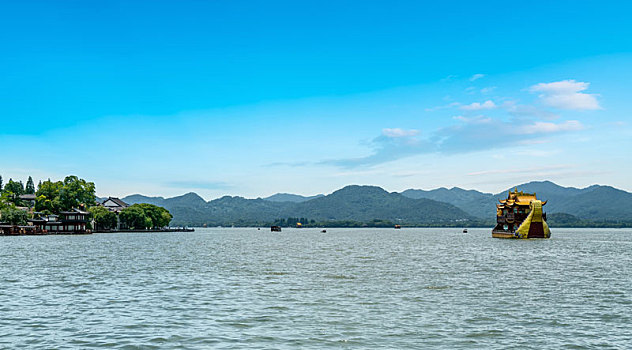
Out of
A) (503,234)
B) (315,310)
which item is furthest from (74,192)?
(315,310)

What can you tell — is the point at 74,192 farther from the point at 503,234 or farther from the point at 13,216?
the point at 503,234

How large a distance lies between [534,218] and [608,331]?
13279 centimetres

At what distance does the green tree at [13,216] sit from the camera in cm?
18075

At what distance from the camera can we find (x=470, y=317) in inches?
1074

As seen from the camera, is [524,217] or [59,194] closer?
[524,217]

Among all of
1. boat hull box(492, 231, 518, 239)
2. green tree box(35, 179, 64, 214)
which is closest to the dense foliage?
green tree box(35, 179, 64, 214)

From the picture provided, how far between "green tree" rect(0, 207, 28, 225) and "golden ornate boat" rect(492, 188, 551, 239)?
164951 millimetres

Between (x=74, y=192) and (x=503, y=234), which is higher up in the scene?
(x=74, y=192)

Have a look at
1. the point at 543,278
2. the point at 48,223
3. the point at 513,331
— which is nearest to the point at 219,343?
the point at 513,331

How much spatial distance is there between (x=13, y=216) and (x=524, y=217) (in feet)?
557

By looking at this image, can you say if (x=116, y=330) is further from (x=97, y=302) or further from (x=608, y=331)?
(x=608, y=331)

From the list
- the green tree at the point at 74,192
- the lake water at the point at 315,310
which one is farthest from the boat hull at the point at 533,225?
the green tree at the point at 74,192

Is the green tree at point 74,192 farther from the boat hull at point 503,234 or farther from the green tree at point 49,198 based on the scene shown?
the boat hull at point 503,234

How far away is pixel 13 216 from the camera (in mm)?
182125
